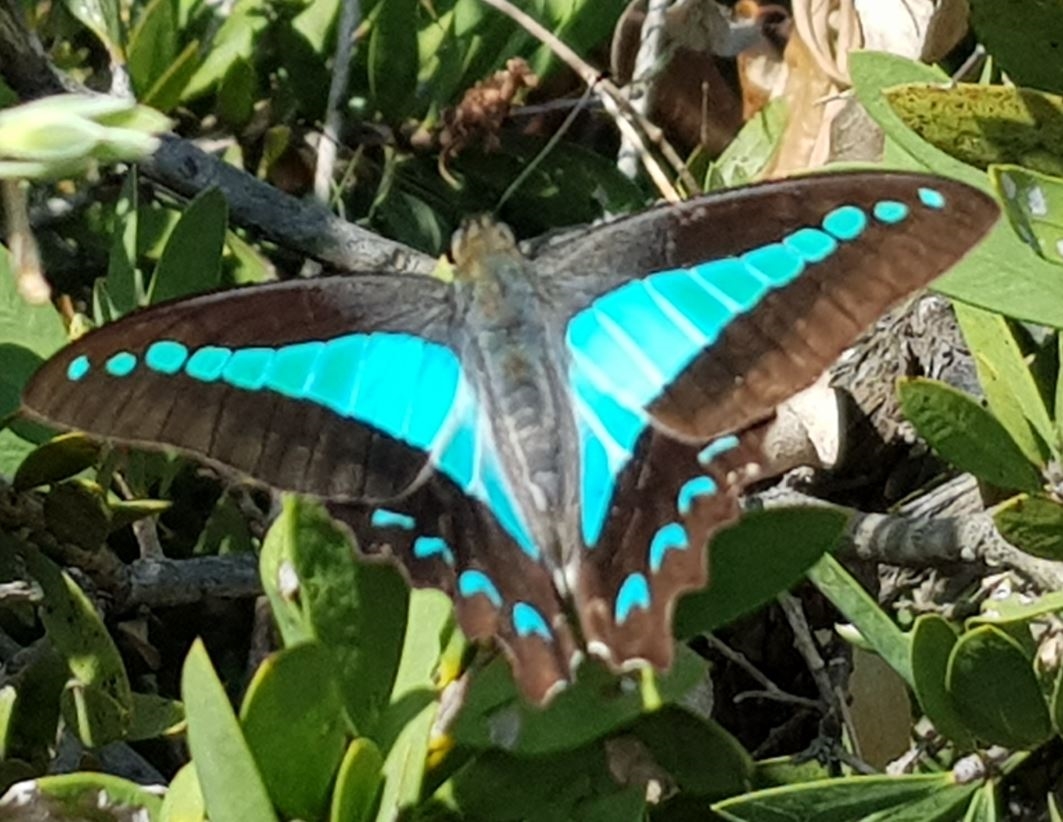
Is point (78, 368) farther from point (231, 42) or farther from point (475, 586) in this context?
point (231, 42)

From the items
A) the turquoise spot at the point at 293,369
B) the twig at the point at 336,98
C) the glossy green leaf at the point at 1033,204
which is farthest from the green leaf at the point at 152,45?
the glossy green leaf at the point at 1033,204

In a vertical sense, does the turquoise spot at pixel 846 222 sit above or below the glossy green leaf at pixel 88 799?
above

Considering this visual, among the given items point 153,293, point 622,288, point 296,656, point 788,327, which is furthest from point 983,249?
point 153,293

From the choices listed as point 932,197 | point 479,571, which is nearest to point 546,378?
point 479,571

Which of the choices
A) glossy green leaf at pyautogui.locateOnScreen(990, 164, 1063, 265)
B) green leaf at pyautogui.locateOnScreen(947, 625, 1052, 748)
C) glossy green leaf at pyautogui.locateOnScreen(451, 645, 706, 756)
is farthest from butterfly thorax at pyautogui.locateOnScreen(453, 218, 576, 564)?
glossy green leaf at pyautogui.locateOnScreen(990, 164, 1063, 265)

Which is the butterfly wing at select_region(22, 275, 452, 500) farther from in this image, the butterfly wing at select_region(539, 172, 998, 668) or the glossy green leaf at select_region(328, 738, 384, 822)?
the glossy green leaf at select_region(328, 738, 384, 822)

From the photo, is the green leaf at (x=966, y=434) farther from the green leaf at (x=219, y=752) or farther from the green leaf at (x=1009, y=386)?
the green leaf at (x=219, y=752)
